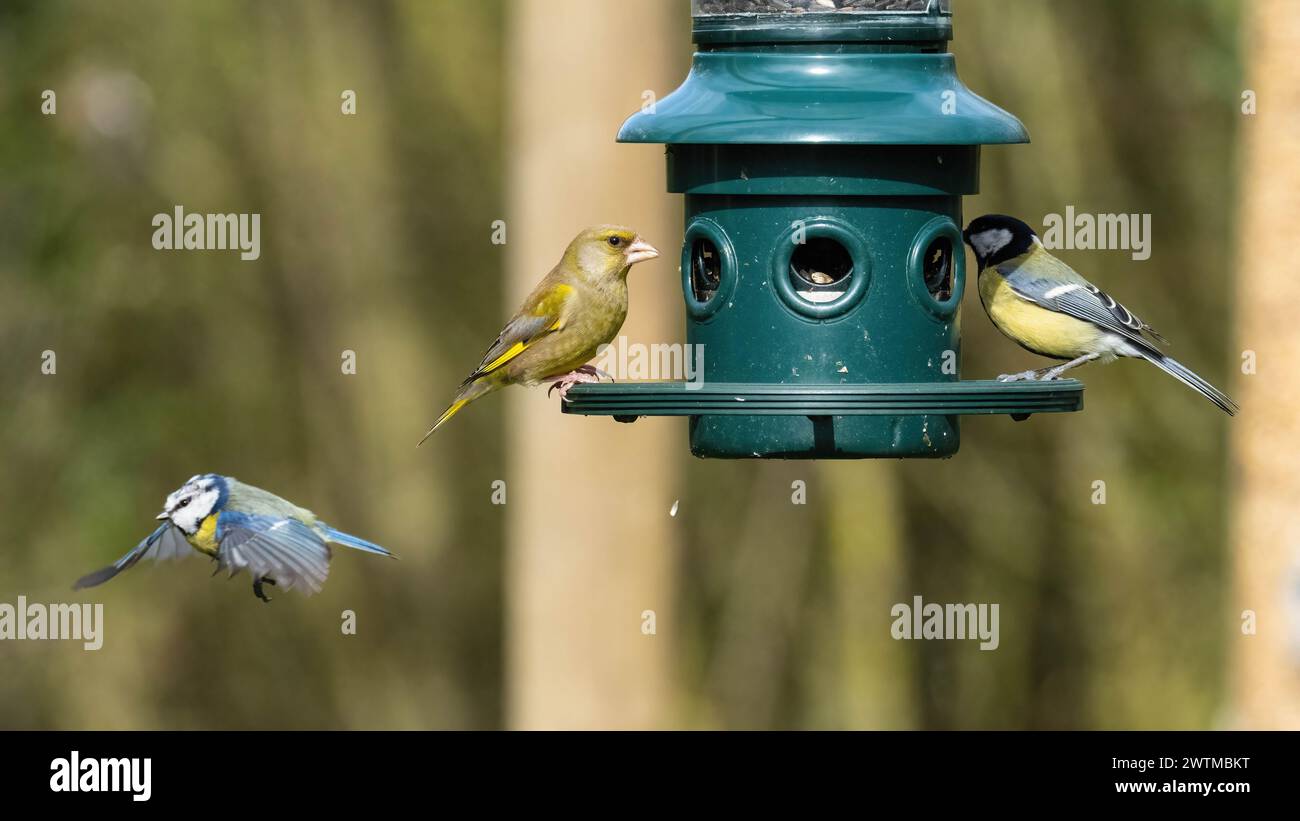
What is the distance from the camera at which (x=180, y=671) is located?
15203mm

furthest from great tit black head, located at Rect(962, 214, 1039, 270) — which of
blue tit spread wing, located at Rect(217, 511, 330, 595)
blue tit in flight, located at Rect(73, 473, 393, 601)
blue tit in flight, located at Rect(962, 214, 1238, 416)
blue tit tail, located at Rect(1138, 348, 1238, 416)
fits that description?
blue tit spread wing, located at Rect(217, 511, 330, 595)

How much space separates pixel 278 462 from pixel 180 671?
6.21 ft

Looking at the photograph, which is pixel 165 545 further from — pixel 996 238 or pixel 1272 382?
pixel 1272 382

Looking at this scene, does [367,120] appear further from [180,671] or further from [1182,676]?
[1182,676]

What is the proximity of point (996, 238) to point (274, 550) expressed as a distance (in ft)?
10.5

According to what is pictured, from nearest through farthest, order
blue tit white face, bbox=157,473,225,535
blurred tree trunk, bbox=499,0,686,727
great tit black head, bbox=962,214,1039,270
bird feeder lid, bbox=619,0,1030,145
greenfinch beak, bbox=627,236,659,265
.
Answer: blue tit white face, bbox=157,473,225,535
bird feeder lid, bbox=619,0,1030,145
greenfinch beak, bbox=627,236,659,265
great tit black head, bbox=962,214,1039,270
blurred tree trunk, bbox=499,0,686,727

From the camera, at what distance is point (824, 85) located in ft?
20.8

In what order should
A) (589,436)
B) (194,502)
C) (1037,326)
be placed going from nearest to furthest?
(194,502), (1037,326), (589,436)

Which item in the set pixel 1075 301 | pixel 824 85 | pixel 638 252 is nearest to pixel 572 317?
pixel 638 252

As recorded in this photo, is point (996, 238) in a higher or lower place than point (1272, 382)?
higher

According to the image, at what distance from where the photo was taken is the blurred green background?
42.2 feet

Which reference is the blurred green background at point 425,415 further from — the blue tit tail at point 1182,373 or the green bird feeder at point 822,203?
the green bird feeder at point 822,203

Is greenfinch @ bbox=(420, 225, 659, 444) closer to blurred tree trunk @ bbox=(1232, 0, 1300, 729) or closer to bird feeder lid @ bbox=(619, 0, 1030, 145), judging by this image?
bird feeder lid @ bbox=(619, 0, 1030, 145)

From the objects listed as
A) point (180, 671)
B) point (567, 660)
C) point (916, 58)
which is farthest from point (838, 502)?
point (916, 58)
